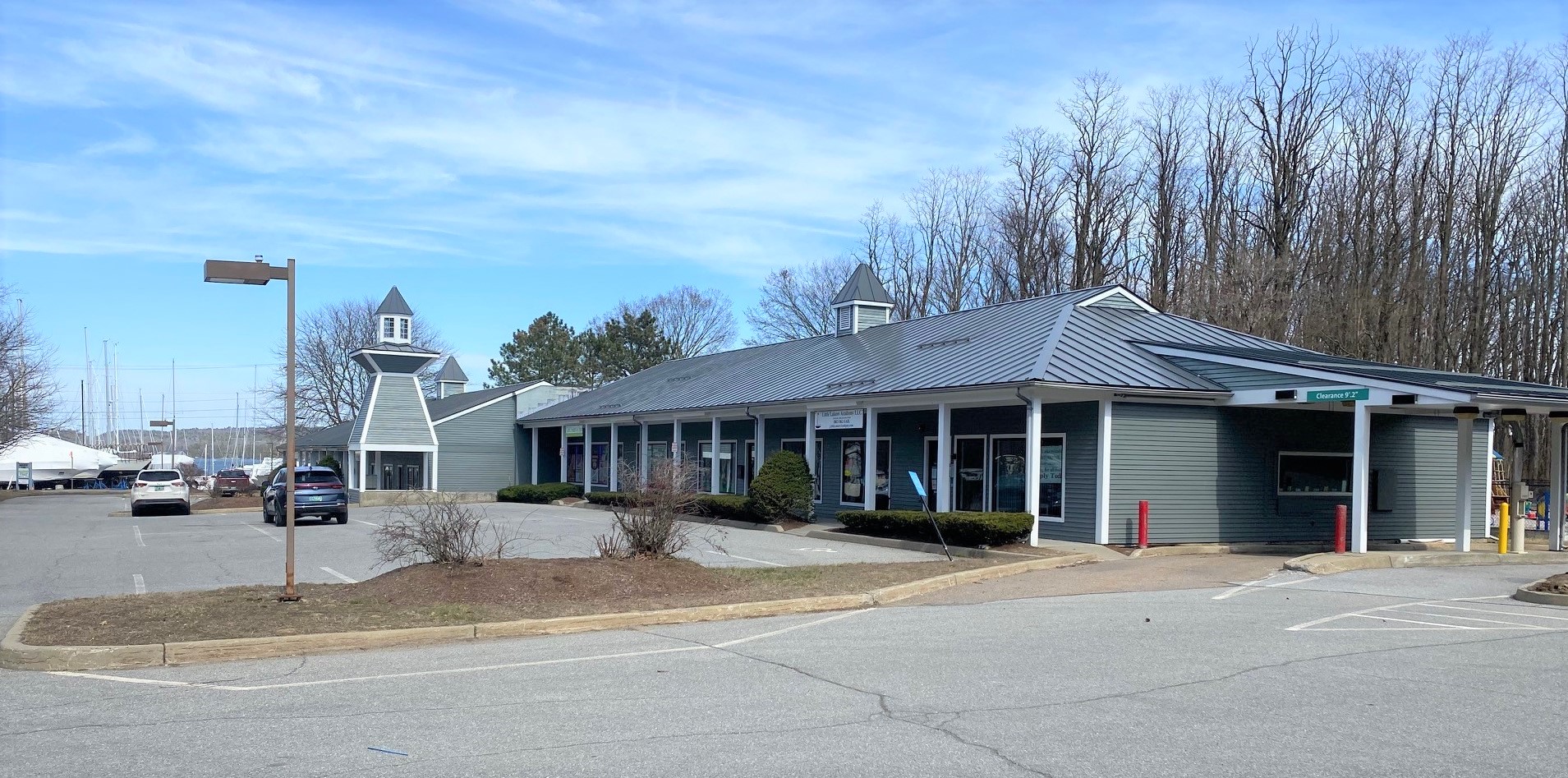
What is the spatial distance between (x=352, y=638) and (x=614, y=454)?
31.0m

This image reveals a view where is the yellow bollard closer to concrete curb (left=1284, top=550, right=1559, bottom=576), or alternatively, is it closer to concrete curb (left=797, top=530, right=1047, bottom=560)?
concrete curb (left=1284, top=550, right=1559, bottom=576)

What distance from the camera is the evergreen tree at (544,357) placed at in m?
81.8

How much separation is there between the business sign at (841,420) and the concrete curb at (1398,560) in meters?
11.3

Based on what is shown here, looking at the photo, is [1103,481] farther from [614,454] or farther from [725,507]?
[614,454]

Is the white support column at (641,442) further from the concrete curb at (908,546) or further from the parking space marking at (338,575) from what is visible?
the parking space marking at (338,575)

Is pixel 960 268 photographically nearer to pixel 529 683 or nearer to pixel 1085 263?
pixel 1085 263

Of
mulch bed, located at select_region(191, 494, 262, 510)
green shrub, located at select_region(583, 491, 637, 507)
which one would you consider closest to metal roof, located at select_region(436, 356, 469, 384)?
mulch bed, located at select_region(191, 494, 262, 510)

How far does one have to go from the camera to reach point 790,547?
78.2ft

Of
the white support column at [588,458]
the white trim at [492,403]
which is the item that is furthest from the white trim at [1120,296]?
the white trim at [492,403]

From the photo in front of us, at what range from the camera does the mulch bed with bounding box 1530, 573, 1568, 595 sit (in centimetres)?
1472

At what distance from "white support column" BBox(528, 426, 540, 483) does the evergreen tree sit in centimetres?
2780

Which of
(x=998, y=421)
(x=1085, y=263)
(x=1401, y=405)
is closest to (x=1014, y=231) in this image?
(x=1085, y=263)

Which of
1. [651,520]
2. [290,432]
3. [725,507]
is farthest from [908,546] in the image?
[290,432]

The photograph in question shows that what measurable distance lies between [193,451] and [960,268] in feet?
562
